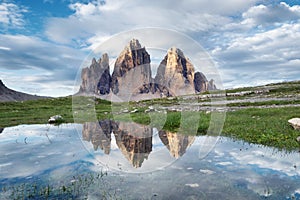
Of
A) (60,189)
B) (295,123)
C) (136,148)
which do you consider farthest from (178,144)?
(60,189)

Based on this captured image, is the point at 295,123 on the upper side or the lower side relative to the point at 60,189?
upper

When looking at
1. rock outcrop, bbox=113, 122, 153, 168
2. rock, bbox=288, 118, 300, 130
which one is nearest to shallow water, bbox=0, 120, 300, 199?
rock outcrop, bbox=113, 122, 153, 168

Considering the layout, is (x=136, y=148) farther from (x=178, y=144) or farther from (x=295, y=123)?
(x=295, y=123)

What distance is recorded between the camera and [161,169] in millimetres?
11031

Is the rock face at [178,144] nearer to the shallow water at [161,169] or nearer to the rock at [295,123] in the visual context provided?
the shallow water at [161,169]

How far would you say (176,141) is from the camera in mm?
17797

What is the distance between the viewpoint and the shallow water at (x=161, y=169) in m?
8.31

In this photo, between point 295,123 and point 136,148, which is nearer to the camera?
point 136,148

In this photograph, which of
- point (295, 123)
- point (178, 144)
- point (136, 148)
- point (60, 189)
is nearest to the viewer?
point (60, 189)

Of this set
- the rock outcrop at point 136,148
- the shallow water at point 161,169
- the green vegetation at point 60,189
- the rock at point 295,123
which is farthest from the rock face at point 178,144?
the rock at point 295,123

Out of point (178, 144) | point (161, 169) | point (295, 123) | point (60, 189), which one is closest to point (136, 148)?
point (178, 144)

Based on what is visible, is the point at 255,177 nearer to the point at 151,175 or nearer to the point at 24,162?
the point at 151,175

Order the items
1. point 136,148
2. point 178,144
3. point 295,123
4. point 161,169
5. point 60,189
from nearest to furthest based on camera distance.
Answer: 1. point 60,189
2. point 161,169
3. point 136,148
4. point 178,144
5. point 295,123

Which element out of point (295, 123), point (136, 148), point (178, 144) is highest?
point (295, 123)
